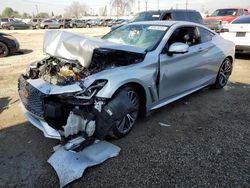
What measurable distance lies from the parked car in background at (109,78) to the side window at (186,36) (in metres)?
0.01

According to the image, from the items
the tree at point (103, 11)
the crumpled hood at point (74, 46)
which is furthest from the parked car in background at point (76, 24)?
the tree at point (103, 11)

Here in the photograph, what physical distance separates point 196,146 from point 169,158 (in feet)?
1.66

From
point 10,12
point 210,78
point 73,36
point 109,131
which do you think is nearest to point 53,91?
point 109,131

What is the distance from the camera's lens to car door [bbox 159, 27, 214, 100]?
4051 mm

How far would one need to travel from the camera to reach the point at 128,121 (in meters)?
3.66

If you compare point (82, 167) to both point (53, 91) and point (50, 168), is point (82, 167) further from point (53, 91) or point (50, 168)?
point (53, 91)

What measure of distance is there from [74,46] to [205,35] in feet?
9.63

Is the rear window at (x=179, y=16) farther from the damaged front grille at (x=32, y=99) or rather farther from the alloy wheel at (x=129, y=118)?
the damaged front grille at (x=32, y=99)

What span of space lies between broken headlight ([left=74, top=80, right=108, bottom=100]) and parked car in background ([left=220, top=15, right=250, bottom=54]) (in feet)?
24.0

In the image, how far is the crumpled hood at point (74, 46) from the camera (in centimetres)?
337

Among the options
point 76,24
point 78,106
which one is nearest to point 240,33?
point 78,106

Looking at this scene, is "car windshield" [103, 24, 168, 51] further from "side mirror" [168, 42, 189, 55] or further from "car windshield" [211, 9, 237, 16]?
"car windshield" [211, 9, 237, 16]

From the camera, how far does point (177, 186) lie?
8.73 ft

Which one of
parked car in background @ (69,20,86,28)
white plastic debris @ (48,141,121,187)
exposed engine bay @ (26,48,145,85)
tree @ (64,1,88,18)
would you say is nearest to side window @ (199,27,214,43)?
exposed engine bay @ (26,48,145,85)
